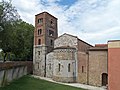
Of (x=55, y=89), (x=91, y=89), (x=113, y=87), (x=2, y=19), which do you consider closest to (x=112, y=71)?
(x=113, y=87)

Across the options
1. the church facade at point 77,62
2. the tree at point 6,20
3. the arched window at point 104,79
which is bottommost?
the arched window at point 104,79

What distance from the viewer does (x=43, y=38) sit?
105ft

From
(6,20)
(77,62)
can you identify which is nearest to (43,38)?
(77,62)

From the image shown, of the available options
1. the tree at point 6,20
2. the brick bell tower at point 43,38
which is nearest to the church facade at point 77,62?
the brick bell tower at point 43,38

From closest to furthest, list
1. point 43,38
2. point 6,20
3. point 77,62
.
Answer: point 6,20, point 77,62, point 43,38

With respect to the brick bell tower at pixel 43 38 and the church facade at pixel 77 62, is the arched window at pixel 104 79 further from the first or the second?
the brick bell tower at pixel 43 38

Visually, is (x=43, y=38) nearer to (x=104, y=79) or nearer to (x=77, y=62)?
(x=77, y=62)

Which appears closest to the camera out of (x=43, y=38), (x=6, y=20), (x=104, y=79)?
(x=6, y=20)

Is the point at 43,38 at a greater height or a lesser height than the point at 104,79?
greater

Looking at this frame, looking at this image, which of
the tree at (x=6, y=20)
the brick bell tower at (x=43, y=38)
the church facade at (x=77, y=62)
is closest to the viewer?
the tree at (x=6, y=20)

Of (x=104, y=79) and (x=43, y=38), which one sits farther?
(x=43, y=38)

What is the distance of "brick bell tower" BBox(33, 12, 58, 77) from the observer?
31.8 m

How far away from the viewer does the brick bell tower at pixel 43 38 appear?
31828 millimetres

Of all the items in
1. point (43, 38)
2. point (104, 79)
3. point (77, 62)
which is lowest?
point (104, 79)
